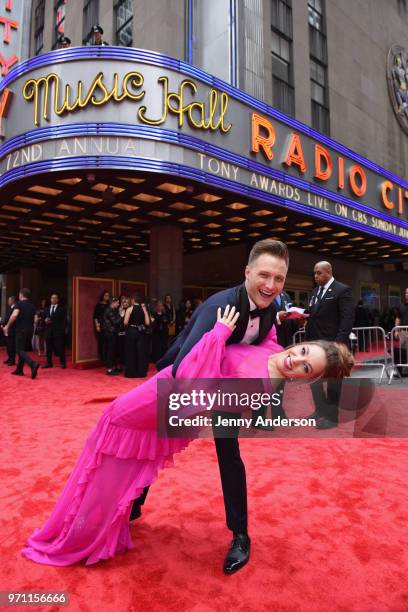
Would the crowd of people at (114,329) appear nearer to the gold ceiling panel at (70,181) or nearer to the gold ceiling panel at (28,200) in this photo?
the gold ceiling panel at (70,181)

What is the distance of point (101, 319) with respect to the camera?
10.2 m

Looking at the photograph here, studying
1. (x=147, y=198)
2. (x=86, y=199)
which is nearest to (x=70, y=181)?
(x=86, y=199)

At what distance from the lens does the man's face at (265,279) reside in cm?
199

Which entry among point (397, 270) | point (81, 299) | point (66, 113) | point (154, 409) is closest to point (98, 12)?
point (66, 113)

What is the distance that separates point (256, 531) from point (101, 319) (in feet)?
27.2

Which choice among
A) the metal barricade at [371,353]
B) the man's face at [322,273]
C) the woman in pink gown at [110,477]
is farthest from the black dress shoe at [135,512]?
the metal barricade at [371,353]

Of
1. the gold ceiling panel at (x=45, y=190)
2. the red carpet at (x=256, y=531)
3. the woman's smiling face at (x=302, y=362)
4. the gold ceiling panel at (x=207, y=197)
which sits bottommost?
the red carpet at (x=256, y=531)

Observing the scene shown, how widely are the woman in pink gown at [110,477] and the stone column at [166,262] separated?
1113 cm

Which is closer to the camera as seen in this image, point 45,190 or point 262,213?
point 45,190

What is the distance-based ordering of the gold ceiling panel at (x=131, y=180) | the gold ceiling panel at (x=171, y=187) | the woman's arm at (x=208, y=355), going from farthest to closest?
the gold ceiling panel at (x=171, y=187)
the gold ceiling panel at (x=131, y=180)
the woman's arm at (x=208, y=355)

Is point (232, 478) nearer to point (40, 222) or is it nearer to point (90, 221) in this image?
point (90, 221)

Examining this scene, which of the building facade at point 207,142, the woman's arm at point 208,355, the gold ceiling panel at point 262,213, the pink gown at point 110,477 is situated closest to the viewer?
the woman's arm at point 208,355

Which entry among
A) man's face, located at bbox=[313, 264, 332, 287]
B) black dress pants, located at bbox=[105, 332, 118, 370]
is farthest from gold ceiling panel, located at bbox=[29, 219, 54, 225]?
man's face, located at bbox=[313, 264, 332, 287]

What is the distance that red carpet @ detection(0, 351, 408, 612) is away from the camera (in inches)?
78.5
